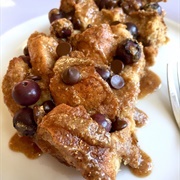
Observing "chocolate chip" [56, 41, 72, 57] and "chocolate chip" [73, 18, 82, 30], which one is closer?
"chocolate chip" [56, 41, 72, 57]

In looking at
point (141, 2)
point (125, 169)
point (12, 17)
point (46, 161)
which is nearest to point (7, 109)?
point (46, 161)

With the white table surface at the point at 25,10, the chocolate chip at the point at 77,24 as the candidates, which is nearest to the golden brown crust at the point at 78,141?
the chocolate chip at the point at 77,24

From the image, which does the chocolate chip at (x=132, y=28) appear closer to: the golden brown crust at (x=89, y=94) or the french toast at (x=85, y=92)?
the french toast at (x=85, y=92)

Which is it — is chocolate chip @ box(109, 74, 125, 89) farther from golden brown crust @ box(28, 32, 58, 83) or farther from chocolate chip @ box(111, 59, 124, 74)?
golden brown crust @ box(28, 32, 58, 83)

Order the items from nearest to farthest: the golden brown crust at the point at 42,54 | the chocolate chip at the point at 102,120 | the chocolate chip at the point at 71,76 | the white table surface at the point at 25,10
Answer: the chocolate chip at the point at 102,120 → the chocolate chip at the point at 71,76 → the golden brown crust at the point at 42,54 → the white table surface at the point at 25,10

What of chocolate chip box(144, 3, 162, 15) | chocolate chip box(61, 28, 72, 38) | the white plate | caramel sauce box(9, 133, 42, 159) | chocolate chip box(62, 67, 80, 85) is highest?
chocolate chip box(62, 67, 80, 85)

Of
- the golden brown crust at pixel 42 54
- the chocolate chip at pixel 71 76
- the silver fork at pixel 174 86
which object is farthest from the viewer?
the silver fork at pixel 174 86

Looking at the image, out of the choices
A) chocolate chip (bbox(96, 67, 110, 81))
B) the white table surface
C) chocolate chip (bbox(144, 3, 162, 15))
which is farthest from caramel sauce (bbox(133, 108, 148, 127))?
the white table surface
